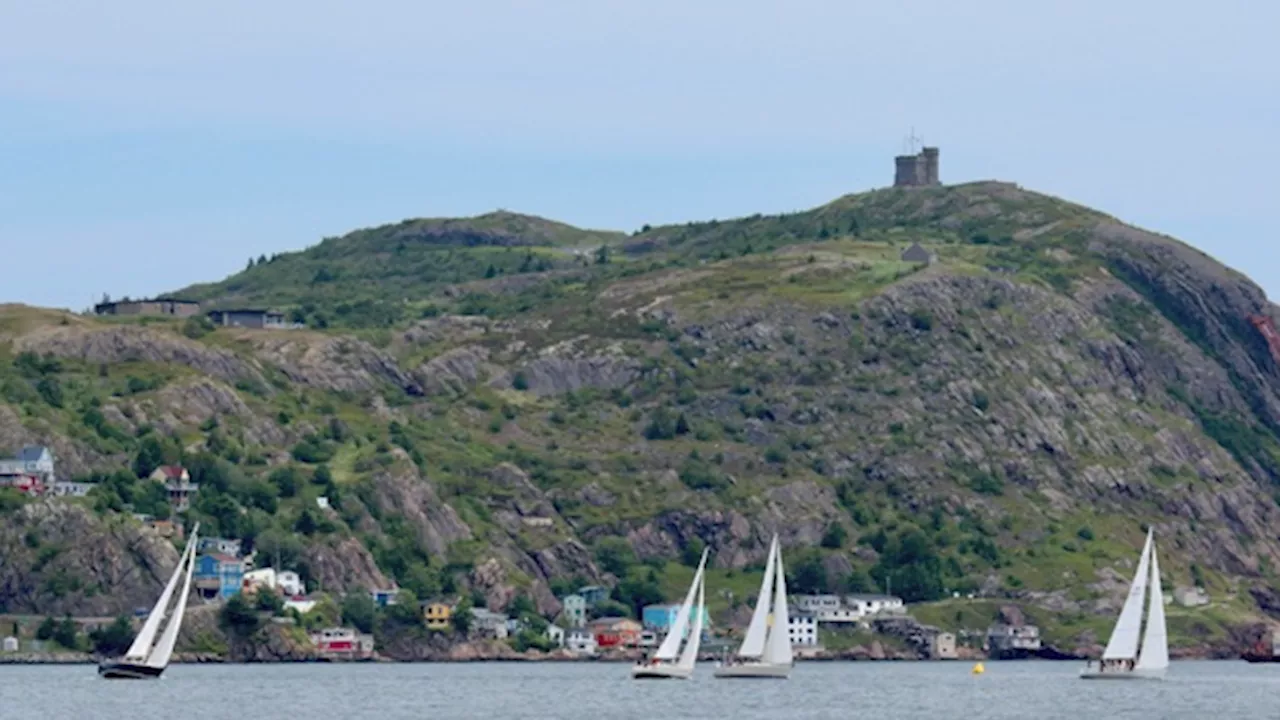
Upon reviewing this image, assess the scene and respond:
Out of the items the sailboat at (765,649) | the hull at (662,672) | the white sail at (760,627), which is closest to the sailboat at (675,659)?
the hull at (662,672)

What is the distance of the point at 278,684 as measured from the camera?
187m

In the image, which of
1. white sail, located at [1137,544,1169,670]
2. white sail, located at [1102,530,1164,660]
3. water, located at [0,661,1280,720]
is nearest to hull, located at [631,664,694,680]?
water, located at [0,661,1280,720]

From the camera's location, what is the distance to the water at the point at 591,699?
151375mm

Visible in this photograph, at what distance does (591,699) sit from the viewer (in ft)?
556

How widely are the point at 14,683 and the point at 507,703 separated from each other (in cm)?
3630

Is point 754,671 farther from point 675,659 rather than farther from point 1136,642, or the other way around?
point 1136,642

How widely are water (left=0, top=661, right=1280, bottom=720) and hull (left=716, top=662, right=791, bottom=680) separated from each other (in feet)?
2.70

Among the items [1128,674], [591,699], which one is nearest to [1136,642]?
[1128,674]

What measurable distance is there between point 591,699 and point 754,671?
2900 cm

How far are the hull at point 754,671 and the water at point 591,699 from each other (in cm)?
82

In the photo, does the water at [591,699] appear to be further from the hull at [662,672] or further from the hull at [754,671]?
the hull at [662,672]

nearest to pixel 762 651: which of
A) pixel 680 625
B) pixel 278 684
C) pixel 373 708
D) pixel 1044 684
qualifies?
pixel 680 625

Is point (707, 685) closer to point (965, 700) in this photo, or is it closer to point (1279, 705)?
point (965, 700)

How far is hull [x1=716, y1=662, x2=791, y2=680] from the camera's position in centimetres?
19600
